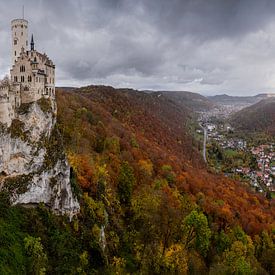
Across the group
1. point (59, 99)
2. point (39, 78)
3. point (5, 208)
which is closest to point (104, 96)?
point (59, 99)

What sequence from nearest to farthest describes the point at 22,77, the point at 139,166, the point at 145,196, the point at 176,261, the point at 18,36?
the point at 22,77 → the point at 18,36 → the point at 176,261 → the point at 145,196 → the point at 139,166

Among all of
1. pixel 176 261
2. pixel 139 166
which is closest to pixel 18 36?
pixel 139 166

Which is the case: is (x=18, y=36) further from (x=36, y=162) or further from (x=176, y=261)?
(x=176, y=261)

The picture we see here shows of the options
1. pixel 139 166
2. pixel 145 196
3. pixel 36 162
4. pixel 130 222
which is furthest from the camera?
pixel 139 166

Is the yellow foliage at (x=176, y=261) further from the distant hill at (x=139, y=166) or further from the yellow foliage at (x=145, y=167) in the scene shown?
the yellow foliage at (x=145, y=167)

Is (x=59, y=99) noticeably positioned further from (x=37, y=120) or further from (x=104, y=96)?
(x=104, y=96)

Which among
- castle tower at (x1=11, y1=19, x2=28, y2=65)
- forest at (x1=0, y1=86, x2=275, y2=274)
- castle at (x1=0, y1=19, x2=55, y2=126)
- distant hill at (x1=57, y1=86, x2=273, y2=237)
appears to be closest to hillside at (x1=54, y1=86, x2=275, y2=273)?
distant hill at (x1=57, y1=86, x2=273, y2=237)
